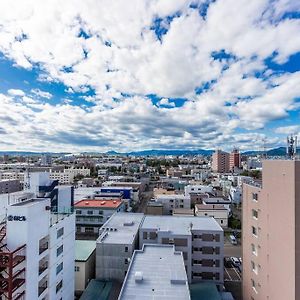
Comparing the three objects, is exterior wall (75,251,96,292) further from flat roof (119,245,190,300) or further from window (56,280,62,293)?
flat roof (119,245,190,300)

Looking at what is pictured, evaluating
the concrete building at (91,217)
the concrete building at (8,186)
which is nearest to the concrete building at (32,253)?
the concrete building at (91,217)

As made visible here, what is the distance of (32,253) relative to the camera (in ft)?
29.9

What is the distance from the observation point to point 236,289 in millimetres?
16312

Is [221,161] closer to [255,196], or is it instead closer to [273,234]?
[255,196]

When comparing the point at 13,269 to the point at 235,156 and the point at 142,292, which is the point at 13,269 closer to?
the point at 142,292

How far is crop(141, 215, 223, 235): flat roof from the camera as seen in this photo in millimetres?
17016

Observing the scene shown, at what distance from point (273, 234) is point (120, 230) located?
11.0 m

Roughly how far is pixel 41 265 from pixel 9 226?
2374mm

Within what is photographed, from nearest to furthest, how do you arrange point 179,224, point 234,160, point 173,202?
point 179,224
point 173,202
point 234,160

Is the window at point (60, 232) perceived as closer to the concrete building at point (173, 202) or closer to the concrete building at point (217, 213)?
the concrete building at point (217, 213)

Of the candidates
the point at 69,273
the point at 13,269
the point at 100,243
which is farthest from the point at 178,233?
the point at 13,269

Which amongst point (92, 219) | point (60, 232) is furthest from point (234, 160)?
point (60, 232)

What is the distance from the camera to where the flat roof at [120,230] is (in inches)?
634

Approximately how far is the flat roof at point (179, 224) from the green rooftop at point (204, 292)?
9.55ft
